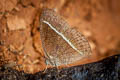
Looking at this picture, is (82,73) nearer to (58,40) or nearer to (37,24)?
(58,40)

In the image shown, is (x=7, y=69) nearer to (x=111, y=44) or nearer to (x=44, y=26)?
(x=44, y=26)

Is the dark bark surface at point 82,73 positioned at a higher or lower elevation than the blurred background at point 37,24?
lower

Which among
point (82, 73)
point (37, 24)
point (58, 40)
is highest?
point (37, 24)

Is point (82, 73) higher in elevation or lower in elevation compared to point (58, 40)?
lower

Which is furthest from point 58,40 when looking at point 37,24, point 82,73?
point 37,24

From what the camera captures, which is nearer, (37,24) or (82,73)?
(82,73)

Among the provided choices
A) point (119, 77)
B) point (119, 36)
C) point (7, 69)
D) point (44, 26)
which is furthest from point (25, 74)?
point (119, 36)
